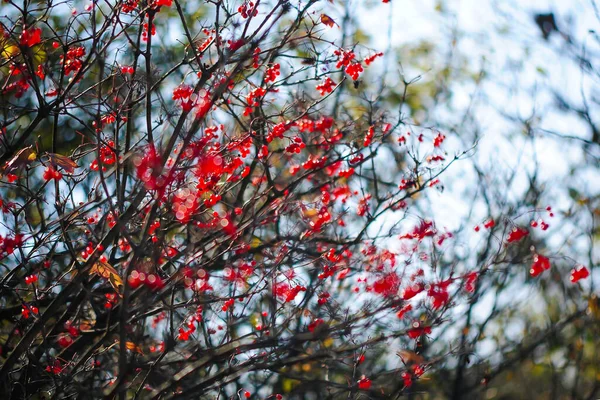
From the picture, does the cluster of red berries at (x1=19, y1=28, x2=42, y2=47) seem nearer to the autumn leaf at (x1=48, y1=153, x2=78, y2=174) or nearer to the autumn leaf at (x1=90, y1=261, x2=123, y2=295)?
the autumn leaf at (x1=48, y1=153, x2=78, y2=174)

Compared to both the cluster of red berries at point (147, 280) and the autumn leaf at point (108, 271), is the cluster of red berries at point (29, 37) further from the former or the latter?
the cluster of red berries at point (147, 280)

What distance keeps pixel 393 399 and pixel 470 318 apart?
12.8 feet

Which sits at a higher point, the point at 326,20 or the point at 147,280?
the point at 326,20

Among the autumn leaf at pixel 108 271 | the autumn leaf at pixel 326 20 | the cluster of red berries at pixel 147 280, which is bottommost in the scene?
the cluster of red berries at pixel 147 280

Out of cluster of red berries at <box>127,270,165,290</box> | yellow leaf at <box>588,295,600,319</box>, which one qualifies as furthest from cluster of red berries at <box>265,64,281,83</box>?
yellow leaf at <box>588,295,600,319</box>

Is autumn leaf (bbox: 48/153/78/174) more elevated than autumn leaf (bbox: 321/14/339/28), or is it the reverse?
autumn leaf (bbox: 321/14/339/28)

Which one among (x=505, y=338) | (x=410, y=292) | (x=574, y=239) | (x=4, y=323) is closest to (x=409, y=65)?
(x=574, y=239)

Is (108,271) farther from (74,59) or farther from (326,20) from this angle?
(326,20)

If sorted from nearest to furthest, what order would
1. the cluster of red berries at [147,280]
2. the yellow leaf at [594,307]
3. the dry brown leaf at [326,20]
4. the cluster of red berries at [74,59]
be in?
the cluster of red berries at [147,280], the dry brown leaf at [326,20], the cluster of red berries at [74,59], the yellow leaf at [594,307]

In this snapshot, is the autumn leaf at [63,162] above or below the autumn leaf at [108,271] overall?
above

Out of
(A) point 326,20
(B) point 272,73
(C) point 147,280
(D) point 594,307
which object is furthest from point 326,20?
(D) point 594,307

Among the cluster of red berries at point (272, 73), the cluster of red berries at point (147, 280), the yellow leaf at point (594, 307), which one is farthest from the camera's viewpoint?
the yellow leaf at point (594, 307)

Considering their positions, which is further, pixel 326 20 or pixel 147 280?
pixel 326 20

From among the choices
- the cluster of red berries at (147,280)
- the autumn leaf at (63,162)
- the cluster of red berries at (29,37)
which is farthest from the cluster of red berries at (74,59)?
the cluster of red berries at (147,280)
